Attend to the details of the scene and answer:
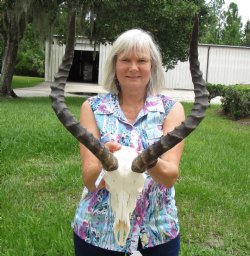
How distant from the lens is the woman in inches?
94.5

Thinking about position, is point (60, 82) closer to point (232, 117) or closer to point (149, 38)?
point (149, 38)

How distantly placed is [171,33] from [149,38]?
16.8 meters

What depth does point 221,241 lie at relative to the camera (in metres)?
4.79

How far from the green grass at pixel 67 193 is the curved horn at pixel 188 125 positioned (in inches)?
104

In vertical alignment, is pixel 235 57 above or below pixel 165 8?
below

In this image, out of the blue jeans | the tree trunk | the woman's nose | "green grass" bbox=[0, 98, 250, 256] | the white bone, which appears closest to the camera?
the white bone

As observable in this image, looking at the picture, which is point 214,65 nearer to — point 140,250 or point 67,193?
point 67,193

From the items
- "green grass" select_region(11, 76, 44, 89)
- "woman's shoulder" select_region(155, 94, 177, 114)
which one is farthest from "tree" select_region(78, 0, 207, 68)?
"woman's shoulder" select_region(155, 94, 177, 114)

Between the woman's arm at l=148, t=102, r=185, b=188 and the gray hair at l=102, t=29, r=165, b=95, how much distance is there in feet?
0.58

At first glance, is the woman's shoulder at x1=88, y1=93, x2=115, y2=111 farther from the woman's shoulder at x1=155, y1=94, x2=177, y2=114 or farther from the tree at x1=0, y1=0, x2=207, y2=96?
the tree at x1=0, y1=0, x2=207, y2=96

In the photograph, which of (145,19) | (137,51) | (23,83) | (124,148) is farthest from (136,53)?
(23,83)

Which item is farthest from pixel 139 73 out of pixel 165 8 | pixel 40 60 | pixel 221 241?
pixel 40 60

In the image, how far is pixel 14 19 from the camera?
18.2m

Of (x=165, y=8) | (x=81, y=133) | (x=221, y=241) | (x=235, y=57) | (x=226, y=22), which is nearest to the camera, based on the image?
(x=81, y=133)
